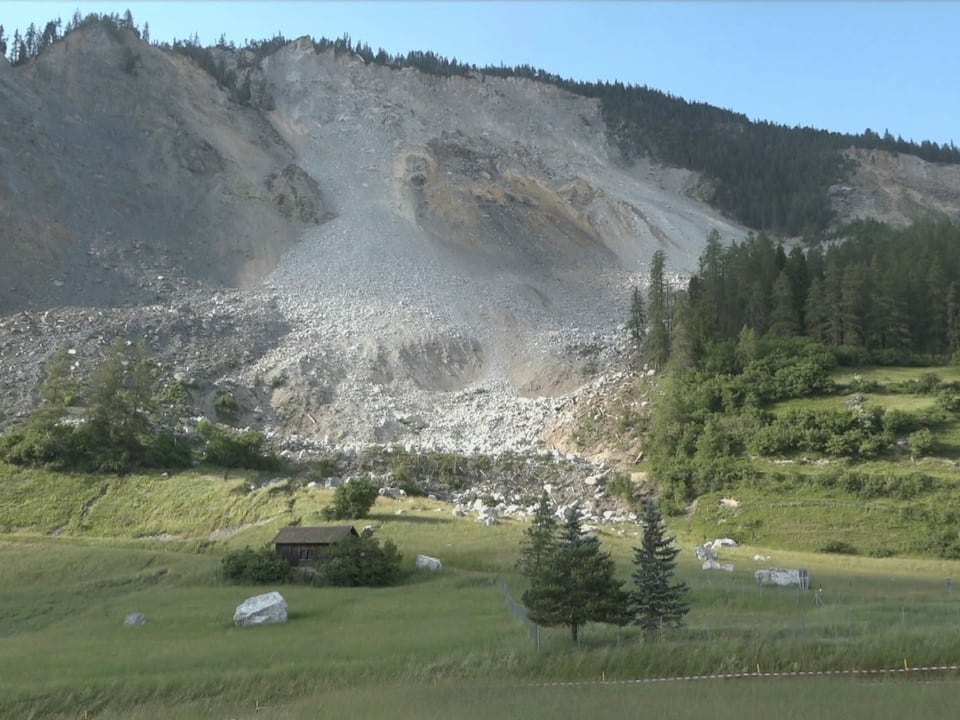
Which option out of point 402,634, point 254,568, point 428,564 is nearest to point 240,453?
point 254,568

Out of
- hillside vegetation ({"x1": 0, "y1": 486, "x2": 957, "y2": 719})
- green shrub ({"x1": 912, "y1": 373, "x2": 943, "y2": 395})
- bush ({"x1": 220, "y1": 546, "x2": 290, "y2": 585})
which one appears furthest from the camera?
green shrub ({"x1": 912, "y1": 373, "x2": 943, "y2": 395})

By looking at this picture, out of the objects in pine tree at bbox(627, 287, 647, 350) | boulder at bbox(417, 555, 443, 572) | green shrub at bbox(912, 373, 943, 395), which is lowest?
boulder at bbox(417, 555, 443, 572)

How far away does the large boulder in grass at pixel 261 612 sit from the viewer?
2464 centimetres

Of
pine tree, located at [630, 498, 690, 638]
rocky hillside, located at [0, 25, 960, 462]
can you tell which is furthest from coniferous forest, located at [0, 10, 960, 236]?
pine tree, located at [630, 498, 690, 638]

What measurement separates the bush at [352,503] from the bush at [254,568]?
817 centimetres

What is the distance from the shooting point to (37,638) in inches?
938

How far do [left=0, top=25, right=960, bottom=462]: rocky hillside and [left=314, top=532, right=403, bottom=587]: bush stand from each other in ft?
74.6

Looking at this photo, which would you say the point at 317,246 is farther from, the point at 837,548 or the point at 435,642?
the point at 435,642

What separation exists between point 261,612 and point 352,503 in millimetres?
15205

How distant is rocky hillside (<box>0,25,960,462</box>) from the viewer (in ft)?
199

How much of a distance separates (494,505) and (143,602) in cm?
2144

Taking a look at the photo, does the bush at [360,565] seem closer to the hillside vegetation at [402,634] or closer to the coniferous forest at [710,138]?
the hillside vegetation at [402,634]

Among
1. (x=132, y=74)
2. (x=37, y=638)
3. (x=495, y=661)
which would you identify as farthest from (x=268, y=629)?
(x=132, y=74)

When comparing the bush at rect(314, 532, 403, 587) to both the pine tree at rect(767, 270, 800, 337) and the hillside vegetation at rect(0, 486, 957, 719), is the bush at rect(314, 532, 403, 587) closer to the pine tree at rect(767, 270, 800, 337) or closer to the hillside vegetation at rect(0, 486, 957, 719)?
the hillside vegetation at rect(0, 486, 957, 719)
